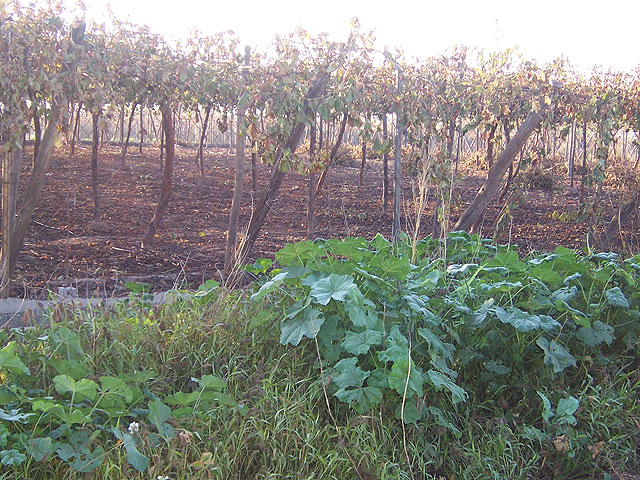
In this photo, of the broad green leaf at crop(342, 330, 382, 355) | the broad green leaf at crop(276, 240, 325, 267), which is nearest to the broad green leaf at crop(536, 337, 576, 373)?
the broad green leaf at crop(342, 330, 382, 355)

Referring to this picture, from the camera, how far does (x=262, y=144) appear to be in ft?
15.4

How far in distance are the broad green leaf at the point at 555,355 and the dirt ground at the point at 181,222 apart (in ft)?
7.08

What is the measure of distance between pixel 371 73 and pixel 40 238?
405cm

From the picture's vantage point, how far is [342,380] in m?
2.46

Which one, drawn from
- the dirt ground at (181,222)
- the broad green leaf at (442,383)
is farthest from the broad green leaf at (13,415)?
the dirt ground at (181,222)

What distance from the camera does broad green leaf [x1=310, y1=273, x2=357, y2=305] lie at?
8.16ft

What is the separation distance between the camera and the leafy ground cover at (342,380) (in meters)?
2.20

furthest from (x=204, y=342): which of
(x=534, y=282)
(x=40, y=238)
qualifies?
(x=40, y=238)

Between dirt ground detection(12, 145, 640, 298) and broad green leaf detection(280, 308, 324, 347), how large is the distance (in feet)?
4.32

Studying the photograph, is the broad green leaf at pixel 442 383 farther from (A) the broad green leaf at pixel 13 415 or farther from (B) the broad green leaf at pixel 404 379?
(A) the broad green leaf at pixel 13 415

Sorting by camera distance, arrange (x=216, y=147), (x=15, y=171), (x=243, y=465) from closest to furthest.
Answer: (x=243, y=465), (x=15, y=171), (x=216, y=147)

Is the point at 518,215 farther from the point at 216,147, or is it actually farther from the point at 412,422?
the point at 216,147

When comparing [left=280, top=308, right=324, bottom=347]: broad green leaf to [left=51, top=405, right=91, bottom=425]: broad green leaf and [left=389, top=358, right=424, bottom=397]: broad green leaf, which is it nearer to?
[left=389, top=358, right=424, bottom=397]: broad green leaf

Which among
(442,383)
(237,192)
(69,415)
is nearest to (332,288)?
(442,383)
